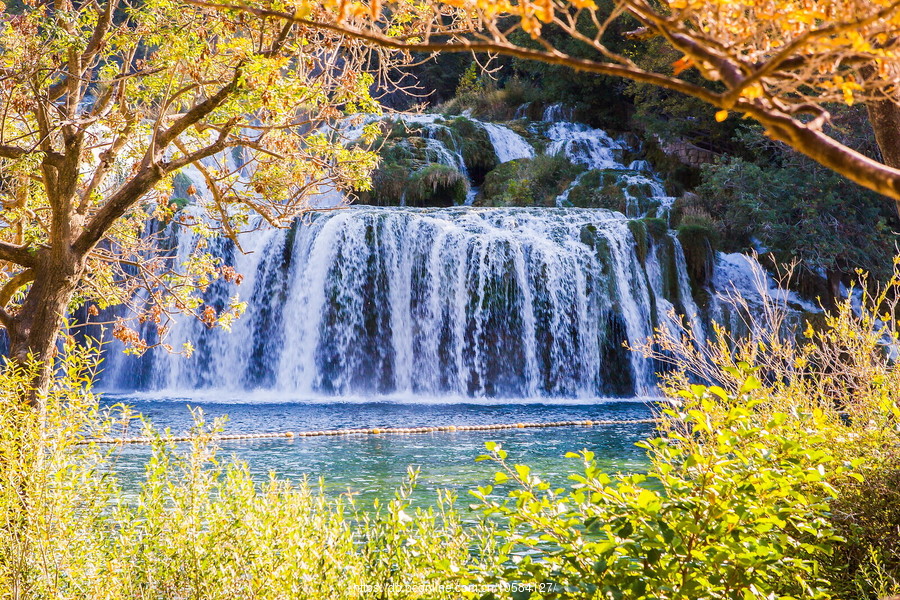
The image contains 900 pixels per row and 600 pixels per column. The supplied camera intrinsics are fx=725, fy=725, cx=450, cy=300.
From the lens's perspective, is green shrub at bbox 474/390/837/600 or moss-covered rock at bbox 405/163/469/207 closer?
green shrub at bbox 474/390/837/600

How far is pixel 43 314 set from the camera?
502cm

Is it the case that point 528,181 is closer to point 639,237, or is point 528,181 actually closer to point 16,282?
point 639,237

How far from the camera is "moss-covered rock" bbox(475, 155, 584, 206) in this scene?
23.9 m

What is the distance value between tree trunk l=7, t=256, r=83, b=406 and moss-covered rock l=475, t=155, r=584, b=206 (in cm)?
1930

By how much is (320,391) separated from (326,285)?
106 inches

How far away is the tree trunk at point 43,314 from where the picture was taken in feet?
16.2

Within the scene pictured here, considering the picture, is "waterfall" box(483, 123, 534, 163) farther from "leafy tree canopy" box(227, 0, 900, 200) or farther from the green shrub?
"leafy tree canopy" box(227, 0, 900, 200)

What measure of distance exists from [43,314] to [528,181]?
20345 millimetres

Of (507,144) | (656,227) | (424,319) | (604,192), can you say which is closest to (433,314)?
(424,319)

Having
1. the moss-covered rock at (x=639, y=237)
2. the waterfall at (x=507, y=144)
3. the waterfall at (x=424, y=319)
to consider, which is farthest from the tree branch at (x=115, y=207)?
the waterfall at (x=507, y=144)

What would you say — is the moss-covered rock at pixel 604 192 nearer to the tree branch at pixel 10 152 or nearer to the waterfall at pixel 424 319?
the waterfall at pixel 424 319

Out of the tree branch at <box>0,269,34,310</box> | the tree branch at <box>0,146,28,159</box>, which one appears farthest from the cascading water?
the tree branch at <box>0,146,28,159</box>

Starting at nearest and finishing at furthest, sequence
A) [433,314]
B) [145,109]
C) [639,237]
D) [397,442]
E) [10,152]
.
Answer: [10,152]
[145,109]
[397,442]
[433,314]
[639,237]

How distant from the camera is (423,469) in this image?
874 centimetres
